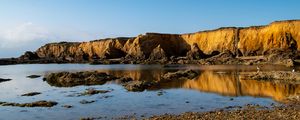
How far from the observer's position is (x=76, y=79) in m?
39.8

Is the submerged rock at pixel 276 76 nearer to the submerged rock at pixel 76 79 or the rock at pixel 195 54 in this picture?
the submerged rock at pixel 76 79

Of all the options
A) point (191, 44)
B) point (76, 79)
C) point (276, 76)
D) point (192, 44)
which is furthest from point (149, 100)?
point (191, 44)

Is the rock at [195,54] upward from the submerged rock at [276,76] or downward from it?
upward

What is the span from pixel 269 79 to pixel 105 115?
74.3 ft

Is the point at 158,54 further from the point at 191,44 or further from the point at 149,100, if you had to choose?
the point at 149,100

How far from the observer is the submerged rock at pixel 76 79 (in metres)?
38.7

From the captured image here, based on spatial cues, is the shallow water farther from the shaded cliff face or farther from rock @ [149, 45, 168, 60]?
rock @ [149, 45, 168, 60]

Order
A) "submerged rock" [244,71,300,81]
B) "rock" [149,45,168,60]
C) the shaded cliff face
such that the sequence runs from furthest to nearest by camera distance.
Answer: "rock" [149,45,168,60], the shaded cliff face, "submerged rock" [244,71,300,81]

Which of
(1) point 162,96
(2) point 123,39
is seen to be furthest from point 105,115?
(2) point 123,39

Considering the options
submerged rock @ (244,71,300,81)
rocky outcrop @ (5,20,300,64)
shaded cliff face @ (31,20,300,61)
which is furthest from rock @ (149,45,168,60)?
submerged rock @ (244,71,300,81)

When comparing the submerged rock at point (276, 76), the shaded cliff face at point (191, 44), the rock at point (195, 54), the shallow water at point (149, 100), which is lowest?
the shallow water at point (149, 100)

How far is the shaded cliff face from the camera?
8094 centimetres

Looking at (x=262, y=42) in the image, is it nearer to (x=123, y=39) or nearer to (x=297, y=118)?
(x=123, y=39)

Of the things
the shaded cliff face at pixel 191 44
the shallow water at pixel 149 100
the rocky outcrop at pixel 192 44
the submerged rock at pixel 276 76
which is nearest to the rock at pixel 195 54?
the rocky outcrop at pixel 192 44
